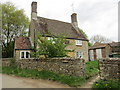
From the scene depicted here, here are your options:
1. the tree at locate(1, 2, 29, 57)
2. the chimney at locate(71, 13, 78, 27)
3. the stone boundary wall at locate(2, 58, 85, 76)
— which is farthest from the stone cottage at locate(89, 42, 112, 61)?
the stone boundary wall at locate(2, 58, 85, 76)

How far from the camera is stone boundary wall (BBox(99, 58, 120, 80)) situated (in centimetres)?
712

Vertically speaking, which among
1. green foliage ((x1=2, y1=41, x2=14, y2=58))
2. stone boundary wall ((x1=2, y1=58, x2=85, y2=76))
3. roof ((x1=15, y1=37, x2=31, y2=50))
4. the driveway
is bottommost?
the driveway

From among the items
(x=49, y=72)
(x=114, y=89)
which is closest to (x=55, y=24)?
(x=49, y=72)

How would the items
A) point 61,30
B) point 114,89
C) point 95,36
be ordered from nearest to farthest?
1. point 114,89
2. point 61,30
3. point 95,36

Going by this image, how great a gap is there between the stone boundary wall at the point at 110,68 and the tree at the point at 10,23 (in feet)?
83.1

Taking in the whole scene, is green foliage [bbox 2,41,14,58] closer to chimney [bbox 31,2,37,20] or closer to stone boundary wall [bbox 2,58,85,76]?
chimney [bbox 31,2,37,20]

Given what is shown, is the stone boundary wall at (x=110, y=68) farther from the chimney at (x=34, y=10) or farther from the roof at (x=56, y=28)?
the chimney at (x=34, y=10)

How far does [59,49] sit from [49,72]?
100 inches

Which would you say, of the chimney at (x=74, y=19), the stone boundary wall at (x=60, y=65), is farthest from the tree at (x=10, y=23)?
the stone boundary wall at (x=60, y=65)

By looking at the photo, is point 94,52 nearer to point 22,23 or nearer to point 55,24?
point 55,24

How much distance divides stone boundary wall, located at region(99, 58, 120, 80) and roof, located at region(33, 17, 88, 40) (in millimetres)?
14385

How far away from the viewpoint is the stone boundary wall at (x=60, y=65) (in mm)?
8688

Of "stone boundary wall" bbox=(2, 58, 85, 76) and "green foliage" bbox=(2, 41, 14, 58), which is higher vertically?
"green foliage" bbox=(2, 41, 14, 58)

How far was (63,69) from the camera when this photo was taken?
31.2 feet
